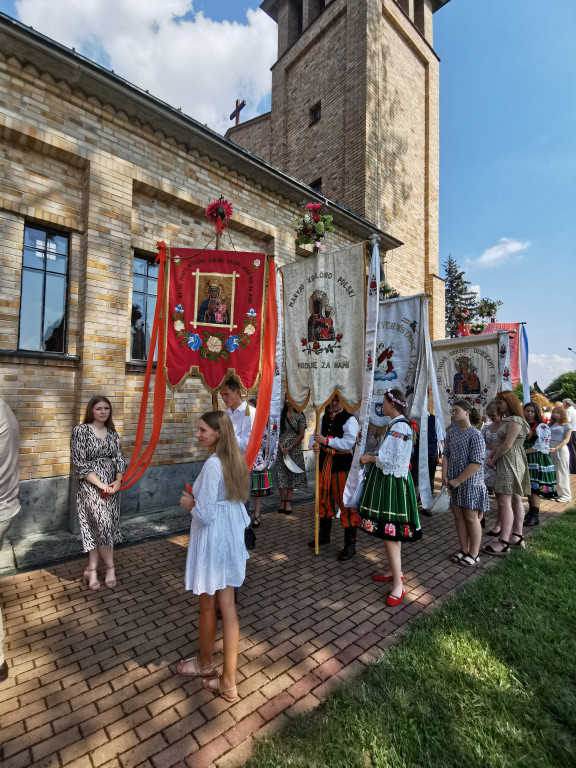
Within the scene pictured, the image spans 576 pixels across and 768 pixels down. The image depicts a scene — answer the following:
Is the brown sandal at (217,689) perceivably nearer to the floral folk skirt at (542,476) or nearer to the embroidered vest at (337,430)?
the embroidered vest at (337,430)

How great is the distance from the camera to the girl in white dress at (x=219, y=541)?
257 centimetres

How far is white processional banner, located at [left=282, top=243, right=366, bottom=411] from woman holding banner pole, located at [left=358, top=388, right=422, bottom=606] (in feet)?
2.09

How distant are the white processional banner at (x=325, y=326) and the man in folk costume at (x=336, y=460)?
0.30 m

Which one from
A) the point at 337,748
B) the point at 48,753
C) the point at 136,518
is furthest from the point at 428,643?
the point at 136,518

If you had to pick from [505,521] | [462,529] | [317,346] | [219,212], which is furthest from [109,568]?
[505,521]

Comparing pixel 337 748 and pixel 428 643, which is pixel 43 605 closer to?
pixel 337 748

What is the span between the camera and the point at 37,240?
566 cm

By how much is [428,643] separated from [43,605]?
3.59 m

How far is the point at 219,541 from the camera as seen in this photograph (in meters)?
2.62

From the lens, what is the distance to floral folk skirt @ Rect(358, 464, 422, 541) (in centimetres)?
385

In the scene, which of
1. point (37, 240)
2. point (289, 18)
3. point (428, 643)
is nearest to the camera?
point (428, 643)

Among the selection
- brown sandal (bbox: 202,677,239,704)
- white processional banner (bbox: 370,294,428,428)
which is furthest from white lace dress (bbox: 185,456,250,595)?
white processional banner (bbox: 370,294,428,428)

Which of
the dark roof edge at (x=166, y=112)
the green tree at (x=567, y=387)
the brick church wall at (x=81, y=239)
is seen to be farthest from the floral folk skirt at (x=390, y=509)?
the green tree at (x=567, y=387)

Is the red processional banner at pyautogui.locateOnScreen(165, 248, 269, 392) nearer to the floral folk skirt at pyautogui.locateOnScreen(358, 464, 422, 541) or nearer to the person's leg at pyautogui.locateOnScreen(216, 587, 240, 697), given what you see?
the floral folk skirt at pyautogui.locateOnScreen(358, 464, 422, 541)
